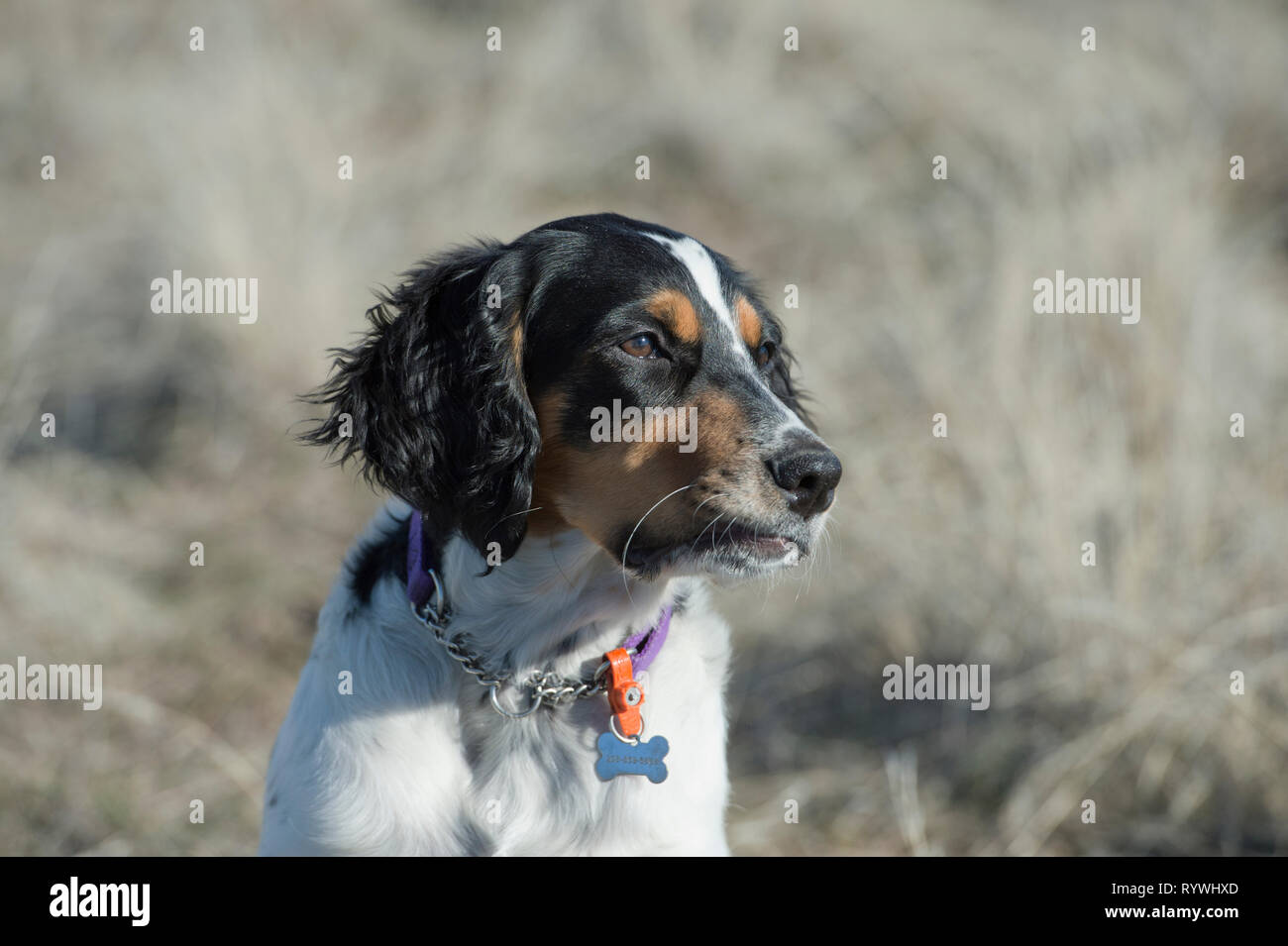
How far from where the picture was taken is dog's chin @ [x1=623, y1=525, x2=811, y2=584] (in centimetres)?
262

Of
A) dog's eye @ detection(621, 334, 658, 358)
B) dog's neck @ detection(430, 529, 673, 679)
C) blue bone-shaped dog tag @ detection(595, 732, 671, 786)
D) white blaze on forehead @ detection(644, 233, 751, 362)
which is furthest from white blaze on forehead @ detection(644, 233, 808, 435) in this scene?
blue bone-shaped dog tag @ detection(595, 732, 671, 786)

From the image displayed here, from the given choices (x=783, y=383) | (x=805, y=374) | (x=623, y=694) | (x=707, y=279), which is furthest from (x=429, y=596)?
(x=805, y=374)

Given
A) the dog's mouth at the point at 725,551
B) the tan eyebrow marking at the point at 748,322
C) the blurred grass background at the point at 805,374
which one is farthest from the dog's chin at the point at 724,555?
the blurred grass background at the point at 805,374

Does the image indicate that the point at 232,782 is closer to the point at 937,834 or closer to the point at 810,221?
the point at 937,834

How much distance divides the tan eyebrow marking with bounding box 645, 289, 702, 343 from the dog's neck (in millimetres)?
504

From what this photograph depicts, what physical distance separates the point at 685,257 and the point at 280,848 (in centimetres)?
162

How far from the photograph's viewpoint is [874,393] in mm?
6578

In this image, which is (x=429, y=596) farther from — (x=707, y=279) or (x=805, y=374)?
(x=805, y=374)

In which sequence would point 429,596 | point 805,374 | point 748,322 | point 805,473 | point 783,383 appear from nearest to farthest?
point 805,473 → point 429,596 → point 748,322 → point 783,383 → point 805,374

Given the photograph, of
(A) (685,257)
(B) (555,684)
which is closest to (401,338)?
(A) (685,257)

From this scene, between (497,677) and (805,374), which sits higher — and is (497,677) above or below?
below

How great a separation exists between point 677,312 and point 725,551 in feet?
1.82

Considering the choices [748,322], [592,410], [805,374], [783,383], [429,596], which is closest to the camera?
[592,410]

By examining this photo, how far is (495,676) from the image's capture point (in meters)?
2.83
